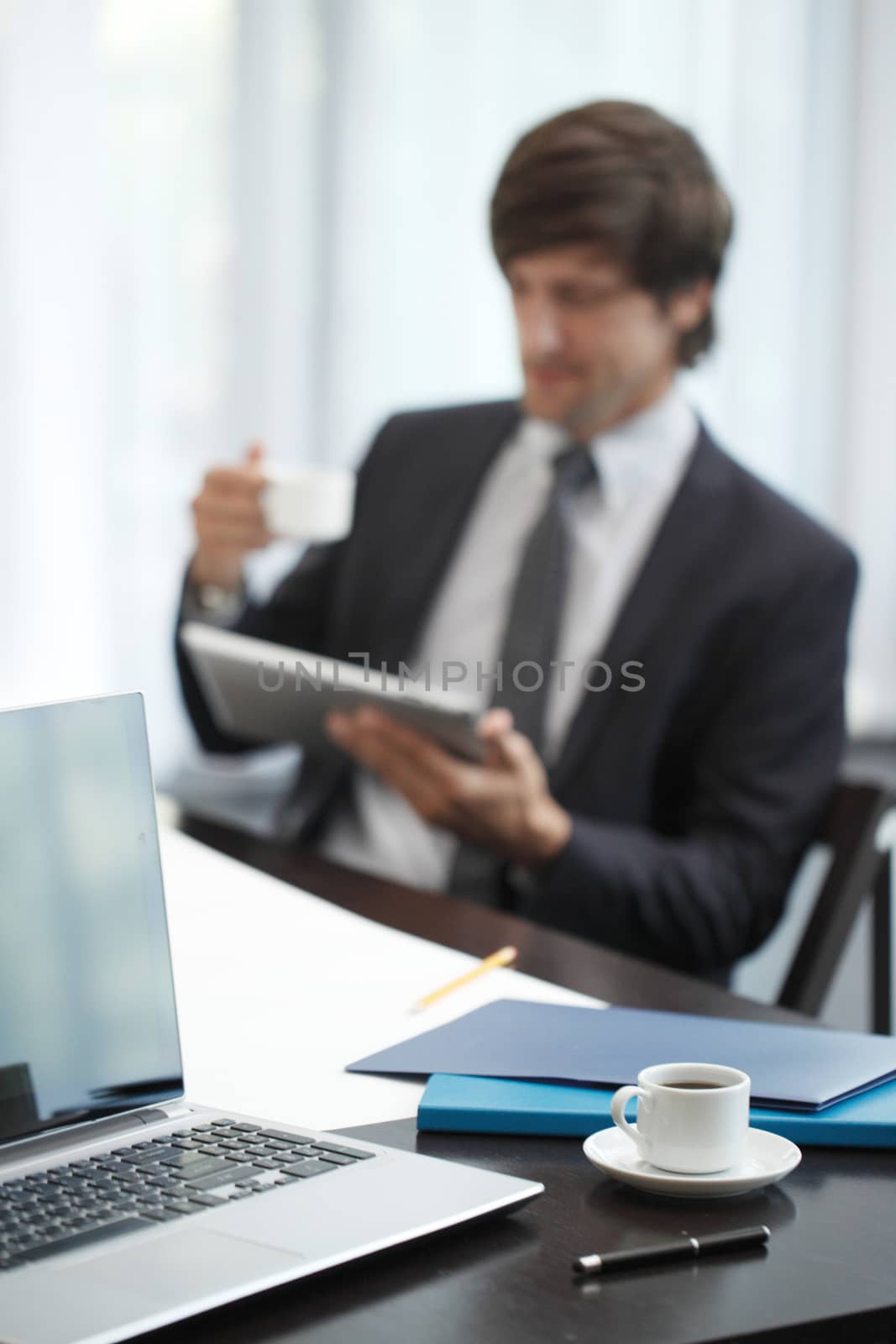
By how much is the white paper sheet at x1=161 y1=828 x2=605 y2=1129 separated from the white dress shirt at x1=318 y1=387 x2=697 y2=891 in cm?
34

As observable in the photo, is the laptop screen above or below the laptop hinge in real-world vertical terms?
above

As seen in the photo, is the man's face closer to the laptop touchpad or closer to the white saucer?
the white saucer

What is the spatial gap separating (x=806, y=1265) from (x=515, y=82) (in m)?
2.03

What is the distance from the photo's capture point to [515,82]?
7.45 feet

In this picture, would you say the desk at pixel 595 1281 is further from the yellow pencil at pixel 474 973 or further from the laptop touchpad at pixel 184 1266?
the yellow pencil at pixel 474 973

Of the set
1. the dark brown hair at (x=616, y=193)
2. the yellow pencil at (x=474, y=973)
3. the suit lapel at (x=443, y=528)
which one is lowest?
the yellow pencil at (x=474, y=973)

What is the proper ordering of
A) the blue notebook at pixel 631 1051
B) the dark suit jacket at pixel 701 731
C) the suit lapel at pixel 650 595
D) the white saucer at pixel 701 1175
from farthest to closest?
1. the suit lapel at pixel 650 595
2. the dark suit jacket at pixel 701 731
3. the blue notebook at pixel 631 1051
4. the white saucer at pixel 701 1175

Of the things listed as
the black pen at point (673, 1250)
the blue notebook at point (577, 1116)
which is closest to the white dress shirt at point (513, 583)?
the blue notebook at point (577, 1116)

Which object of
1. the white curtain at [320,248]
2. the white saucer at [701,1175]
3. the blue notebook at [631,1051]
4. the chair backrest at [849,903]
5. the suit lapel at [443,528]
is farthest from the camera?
the white curtain at [320,248]

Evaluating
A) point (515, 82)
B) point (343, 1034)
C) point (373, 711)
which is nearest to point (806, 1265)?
point (343, 1034)

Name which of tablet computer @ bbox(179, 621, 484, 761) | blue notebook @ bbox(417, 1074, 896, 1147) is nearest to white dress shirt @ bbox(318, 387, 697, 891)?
tablet computer @ bbox(179, 621, 484, 761)

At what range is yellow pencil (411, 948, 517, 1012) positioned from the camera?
3.10 feet

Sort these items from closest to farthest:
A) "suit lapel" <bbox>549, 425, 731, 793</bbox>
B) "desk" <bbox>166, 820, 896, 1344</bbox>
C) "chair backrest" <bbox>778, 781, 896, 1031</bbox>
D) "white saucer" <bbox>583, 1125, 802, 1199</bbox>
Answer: "desk" <bbox>166, 820, 896, 1344</bbox> < "white saucer" <bbox>583, 1125, 802, 1199</bbox> < "chair backrest" <bbox>778, 781, 896, 1031</bbox> < "suit lapel" <bbox>549, 425, 731, 793</bbox>

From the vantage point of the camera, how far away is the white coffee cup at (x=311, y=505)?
1.50 m
